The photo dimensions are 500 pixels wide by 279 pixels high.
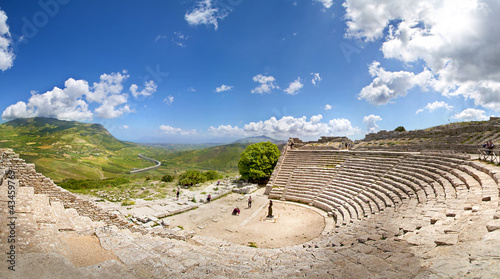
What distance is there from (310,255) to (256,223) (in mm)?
7540

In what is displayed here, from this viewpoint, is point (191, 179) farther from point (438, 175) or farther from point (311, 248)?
point (438, 175)

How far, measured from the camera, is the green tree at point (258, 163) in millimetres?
25922

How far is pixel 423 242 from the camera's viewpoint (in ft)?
17.1

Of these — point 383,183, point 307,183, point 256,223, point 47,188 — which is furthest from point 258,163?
point 47,188

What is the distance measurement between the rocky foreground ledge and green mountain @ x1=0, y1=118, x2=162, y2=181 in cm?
5293

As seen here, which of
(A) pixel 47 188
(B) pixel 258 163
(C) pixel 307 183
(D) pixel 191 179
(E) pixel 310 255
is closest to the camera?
(E) pixel 310 255

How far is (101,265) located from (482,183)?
42.4 feet

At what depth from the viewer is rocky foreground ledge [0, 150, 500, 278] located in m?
3.98

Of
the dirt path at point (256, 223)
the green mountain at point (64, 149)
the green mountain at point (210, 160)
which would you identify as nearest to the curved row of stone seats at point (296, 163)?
the dirt path at point (256, 223)

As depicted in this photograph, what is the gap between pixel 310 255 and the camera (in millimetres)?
7012

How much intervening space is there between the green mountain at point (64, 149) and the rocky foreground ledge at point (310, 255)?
52.9 meters

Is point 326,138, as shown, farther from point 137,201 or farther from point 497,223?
point 497,223

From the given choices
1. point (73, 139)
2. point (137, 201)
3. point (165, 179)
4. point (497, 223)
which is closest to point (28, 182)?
point (137, 201)

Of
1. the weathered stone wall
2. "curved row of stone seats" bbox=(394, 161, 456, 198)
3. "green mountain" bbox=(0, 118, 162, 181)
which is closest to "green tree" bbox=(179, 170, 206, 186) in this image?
the weathered stone wall
